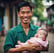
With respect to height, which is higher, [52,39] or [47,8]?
[47,8]

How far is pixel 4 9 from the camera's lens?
2.02 meters

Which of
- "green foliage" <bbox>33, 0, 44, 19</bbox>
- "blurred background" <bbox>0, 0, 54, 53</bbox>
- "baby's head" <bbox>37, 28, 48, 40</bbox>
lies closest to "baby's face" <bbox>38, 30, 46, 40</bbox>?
"baby's head" <bbox>37, 28, 48, 40</bbox>

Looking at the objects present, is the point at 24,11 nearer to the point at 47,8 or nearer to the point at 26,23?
the point at 26,23

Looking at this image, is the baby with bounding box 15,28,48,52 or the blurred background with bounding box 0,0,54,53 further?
the blurred background with bounding box 0,0,54,53

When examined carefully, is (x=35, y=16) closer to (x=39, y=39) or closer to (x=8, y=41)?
(x=39, y=39)

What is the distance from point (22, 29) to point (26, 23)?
0.09 meters

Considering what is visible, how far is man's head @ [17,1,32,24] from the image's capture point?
5.74 feet

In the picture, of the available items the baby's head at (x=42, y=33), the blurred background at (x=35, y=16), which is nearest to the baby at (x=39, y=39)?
the baby's head at (x=42, y=33)

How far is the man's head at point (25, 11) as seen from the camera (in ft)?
5.74

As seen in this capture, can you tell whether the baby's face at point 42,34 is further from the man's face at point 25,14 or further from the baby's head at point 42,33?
the man's face at point 25,14

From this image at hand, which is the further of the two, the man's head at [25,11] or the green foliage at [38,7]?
the green foliage at [38,7]

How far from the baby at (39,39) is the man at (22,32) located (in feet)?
0.15

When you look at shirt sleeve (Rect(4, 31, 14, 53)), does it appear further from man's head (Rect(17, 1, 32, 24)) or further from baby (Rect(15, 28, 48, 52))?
man's head (Rect(17, 1, 32, 24))

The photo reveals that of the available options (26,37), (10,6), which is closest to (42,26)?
(26,37)
